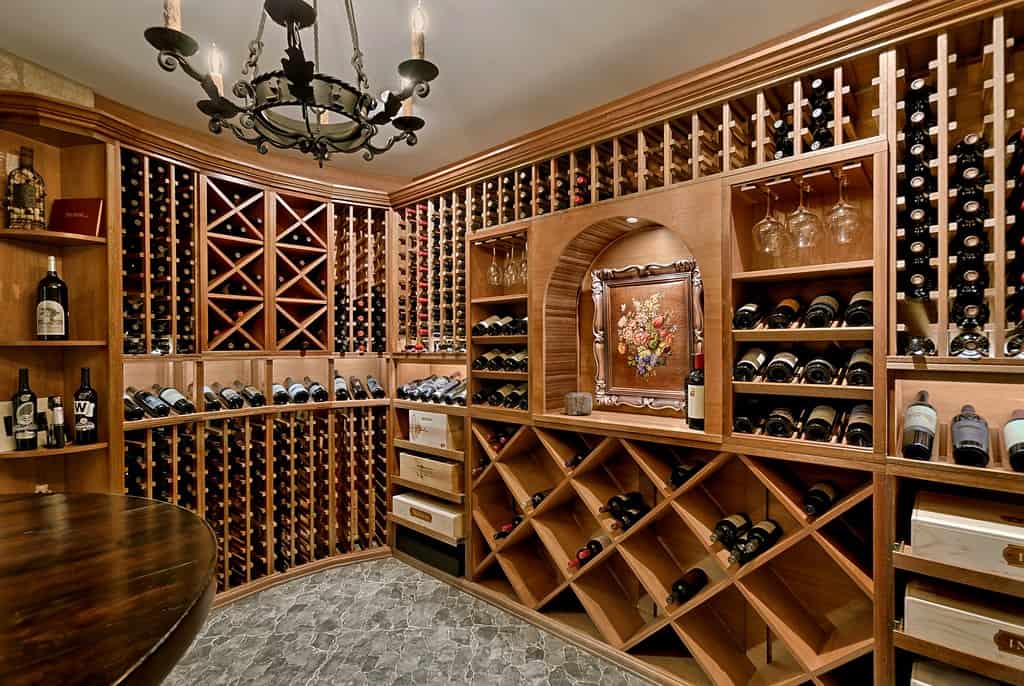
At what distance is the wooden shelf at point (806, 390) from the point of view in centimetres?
181

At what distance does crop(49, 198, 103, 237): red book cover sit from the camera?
2.53 meters

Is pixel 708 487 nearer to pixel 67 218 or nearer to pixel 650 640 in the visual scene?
pixel 650 640

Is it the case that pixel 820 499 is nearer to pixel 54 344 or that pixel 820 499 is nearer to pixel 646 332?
pixel 646 332

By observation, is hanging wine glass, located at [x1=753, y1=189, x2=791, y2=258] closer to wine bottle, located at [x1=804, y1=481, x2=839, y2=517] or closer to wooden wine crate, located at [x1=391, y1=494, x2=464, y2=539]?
wine bottle, located at [x1=804, y1=481, x2=839, y2=517]

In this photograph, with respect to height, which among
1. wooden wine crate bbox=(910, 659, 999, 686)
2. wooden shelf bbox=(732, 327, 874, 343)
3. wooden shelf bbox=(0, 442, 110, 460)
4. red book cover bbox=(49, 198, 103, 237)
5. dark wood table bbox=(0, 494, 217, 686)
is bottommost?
wooden wine crate bbox=(910, 659, 999, 686)

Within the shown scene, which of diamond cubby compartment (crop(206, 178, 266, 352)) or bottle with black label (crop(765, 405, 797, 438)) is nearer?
bottle with black label (crop(765, 405, 797, 438))

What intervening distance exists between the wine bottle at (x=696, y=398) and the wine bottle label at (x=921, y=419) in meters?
0.70

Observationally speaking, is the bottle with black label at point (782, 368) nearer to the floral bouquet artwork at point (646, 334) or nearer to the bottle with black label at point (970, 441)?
the bottle with black label at point (970, 441)

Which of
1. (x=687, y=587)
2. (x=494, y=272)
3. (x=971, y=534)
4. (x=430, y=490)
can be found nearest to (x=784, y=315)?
(x=971, y=534)

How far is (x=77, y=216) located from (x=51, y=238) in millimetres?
155

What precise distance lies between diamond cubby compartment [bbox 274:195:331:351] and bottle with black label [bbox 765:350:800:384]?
2.74 meters

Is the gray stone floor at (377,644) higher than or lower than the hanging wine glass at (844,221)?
lower

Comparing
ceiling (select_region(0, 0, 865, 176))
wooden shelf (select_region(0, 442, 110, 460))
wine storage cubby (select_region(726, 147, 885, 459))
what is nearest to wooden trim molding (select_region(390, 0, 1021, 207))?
ceiling (select_region(0, 0, 865, 176))

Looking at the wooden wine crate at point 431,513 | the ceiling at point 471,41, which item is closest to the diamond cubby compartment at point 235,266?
the ceiling at point 471,41
